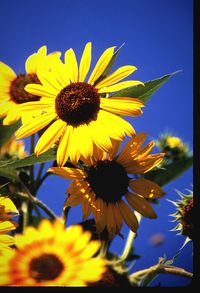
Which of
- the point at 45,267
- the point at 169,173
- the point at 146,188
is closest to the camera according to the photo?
the point at 45,267

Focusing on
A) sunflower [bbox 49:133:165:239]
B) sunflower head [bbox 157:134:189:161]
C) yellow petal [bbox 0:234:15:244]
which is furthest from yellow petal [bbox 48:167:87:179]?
sunflower head [bbox 157:134:189:161]

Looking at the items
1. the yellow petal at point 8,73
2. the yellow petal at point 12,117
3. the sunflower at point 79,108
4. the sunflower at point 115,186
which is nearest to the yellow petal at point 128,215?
the sunflower at point 115,186

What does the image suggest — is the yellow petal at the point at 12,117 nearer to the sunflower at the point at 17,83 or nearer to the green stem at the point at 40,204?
the sunflower at the point at 17,83

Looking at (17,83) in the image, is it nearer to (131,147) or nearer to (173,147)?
(131,147)

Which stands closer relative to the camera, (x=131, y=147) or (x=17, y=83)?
(x=131, y=147)

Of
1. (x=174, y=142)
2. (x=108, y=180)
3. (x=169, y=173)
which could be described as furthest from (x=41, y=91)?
(x=174, y=142)
